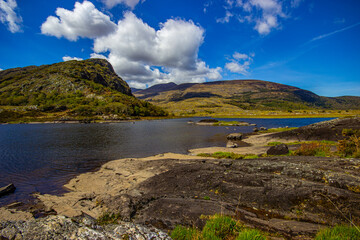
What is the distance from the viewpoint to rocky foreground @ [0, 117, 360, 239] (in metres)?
6.04

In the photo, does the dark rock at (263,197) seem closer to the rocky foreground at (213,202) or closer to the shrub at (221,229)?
the rocky foreground at (213,202)

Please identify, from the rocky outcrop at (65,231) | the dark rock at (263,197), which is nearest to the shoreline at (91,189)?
the dark rock at (263,197)

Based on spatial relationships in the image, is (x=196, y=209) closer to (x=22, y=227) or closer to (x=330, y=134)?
(x=22, y=227)

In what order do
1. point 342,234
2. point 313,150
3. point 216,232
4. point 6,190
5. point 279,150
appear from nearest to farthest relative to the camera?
1. point 342,234
2. point 216,232
3. point 6,190
4. point 313,150
5. point 279,150

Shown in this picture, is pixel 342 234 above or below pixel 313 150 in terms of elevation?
above

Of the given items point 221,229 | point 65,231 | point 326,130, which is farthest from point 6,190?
point 326,130

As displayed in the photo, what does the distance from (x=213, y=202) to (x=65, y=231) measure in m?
9.38

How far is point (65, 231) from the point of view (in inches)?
215

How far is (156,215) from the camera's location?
10.7 m

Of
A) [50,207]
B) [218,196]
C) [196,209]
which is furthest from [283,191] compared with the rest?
[50,207]

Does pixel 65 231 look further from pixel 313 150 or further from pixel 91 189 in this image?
pixel 313 150

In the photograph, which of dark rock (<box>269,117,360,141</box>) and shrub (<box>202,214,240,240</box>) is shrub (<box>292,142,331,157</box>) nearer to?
dark rock (<box>269,117,360,141</box>)

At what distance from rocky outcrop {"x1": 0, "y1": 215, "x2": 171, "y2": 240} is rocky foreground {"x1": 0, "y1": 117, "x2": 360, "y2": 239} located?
0.03 meters

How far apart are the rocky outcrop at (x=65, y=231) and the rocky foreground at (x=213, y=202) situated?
3 centimetres
